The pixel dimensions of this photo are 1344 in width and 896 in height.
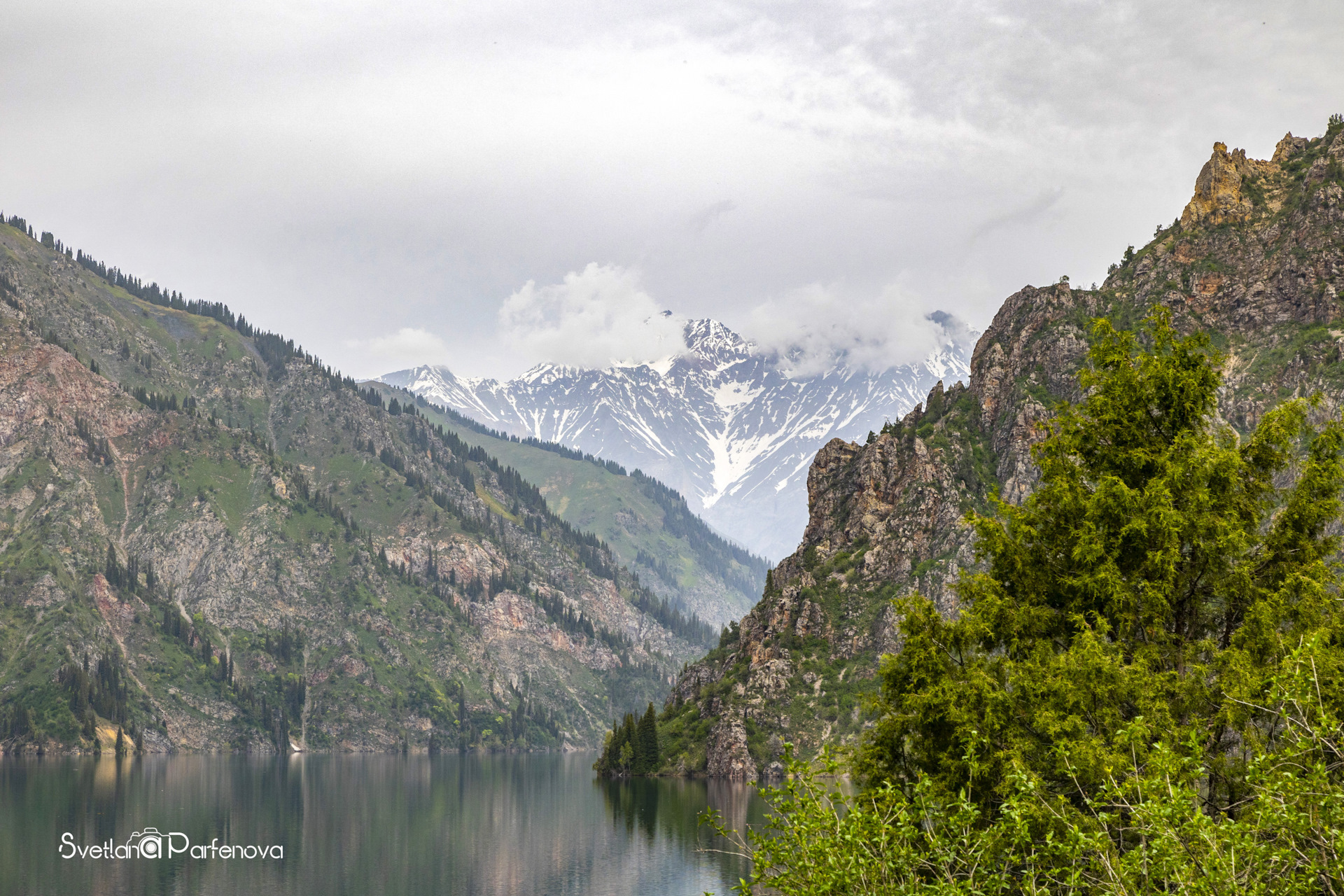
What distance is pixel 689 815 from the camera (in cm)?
15800

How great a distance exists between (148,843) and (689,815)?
236 ft

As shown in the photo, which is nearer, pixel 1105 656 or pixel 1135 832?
pixel 1135 832

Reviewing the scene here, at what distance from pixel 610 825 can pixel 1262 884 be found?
474ft

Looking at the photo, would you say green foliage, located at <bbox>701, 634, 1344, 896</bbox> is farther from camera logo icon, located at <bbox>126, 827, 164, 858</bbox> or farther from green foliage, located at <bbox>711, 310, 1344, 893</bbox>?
camera logo icon, located at <bbox>126, 827, 164, 858</bbox>

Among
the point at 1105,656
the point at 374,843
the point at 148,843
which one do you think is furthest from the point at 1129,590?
the point at 148,843

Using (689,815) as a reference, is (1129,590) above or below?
above

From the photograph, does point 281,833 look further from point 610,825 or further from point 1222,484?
point 1222,484

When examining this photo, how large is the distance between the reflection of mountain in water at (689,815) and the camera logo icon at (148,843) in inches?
2317

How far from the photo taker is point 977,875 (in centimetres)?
2772

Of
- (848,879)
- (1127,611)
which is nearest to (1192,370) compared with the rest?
(1127,611)

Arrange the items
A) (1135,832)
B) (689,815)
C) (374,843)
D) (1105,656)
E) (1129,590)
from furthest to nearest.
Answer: (689,815)
(374,843)
(1129,590)
(1105,656)
(1135,832)

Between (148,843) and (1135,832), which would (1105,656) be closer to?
(1135,832)

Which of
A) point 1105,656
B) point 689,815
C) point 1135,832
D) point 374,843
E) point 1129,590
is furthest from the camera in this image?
point 689,815

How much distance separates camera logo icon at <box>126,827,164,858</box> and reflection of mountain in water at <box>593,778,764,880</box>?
5886cm
